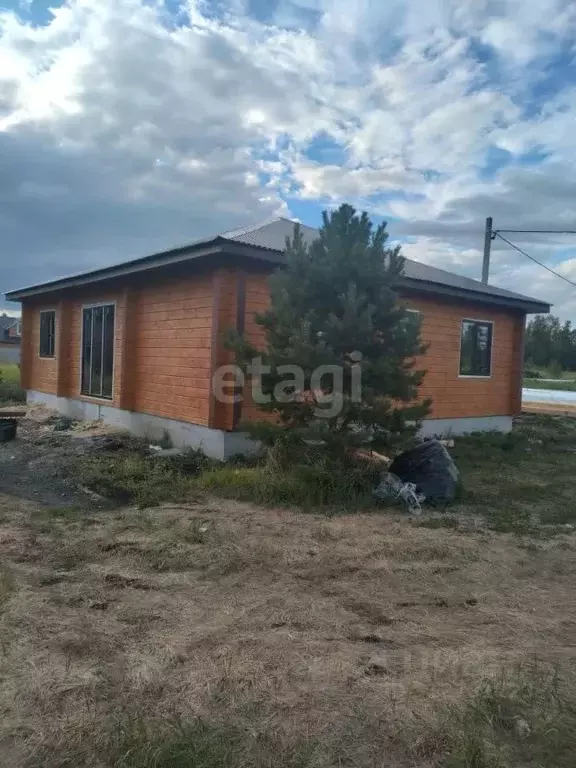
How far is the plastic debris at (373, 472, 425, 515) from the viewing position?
584 centimetres

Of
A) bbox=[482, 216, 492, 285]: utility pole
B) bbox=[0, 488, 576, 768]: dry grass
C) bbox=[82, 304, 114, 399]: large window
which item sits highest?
bbox=[482, 216, 492, 285]: utility pole

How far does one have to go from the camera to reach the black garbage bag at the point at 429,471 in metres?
6.09

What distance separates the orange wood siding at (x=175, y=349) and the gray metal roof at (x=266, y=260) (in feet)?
1.75

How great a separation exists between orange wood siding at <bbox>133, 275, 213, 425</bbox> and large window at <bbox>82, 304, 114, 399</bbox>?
102cm

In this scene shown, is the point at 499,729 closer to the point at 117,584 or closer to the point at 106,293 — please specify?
the point at 117,584

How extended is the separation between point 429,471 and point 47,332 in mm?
10288

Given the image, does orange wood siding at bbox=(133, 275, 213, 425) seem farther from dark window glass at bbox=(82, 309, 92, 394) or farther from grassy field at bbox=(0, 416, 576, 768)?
grassy field at bbox=(0, 416, 576, 768)

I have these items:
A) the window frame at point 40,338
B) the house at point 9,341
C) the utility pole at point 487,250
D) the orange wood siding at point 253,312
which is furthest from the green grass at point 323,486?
the house at point 9,341

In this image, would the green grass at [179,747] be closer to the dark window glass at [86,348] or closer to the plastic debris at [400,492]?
the plastic debris at [400,492]

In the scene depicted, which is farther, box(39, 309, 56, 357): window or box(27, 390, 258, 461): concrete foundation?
box(39, 309, 56, 357): window

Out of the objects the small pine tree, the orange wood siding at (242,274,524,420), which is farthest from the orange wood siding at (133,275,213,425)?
the orange wood siding at (242,274,524,420)

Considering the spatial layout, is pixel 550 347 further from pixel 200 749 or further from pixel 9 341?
pixel 9 341

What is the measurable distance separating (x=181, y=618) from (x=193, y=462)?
429 centimetres

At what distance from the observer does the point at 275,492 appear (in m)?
6.02
